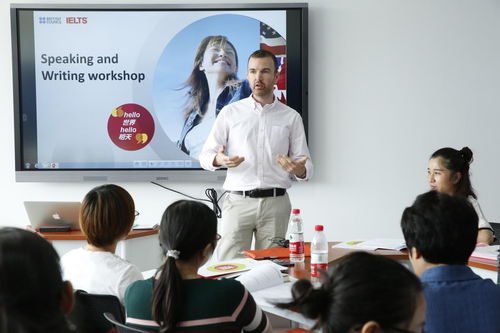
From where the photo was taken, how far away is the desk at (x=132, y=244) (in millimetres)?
3330

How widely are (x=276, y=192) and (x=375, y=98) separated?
1.57 metres

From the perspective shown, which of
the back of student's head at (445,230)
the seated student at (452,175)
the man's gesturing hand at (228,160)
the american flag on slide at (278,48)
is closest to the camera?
the back of student's head at (445,230)

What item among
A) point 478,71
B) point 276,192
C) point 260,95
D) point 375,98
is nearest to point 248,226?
point 276,192

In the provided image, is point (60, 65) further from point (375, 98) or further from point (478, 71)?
point (478, 71)

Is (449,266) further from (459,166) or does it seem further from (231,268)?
(459,166)

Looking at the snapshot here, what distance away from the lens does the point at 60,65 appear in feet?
15.5

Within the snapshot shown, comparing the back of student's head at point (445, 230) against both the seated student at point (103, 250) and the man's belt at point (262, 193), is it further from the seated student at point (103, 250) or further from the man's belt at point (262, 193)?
the man's belt at point (262, 193)

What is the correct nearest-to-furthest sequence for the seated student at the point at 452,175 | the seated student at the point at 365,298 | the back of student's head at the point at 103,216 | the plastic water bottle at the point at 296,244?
the seated student at the point at 365,298 → the back of student's head at the point at 103,216 → the plastic water bottle at the point at 296,244 → the seated student at the point at 452,175

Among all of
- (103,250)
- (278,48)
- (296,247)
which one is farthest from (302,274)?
(278,48)

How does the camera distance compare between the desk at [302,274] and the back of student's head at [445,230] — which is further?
the desk at [302,274]

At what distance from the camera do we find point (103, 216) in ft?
7.00

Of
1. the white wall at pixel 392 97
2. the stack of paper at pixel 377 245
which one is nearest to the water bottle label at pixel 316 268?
the stack of paper at pixel 377 245

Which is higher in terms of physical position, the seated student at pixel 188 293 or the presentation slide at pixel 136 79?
the presentation slide at pixel 136 79

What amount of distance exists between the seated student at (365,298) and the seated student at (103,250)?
1.05m
